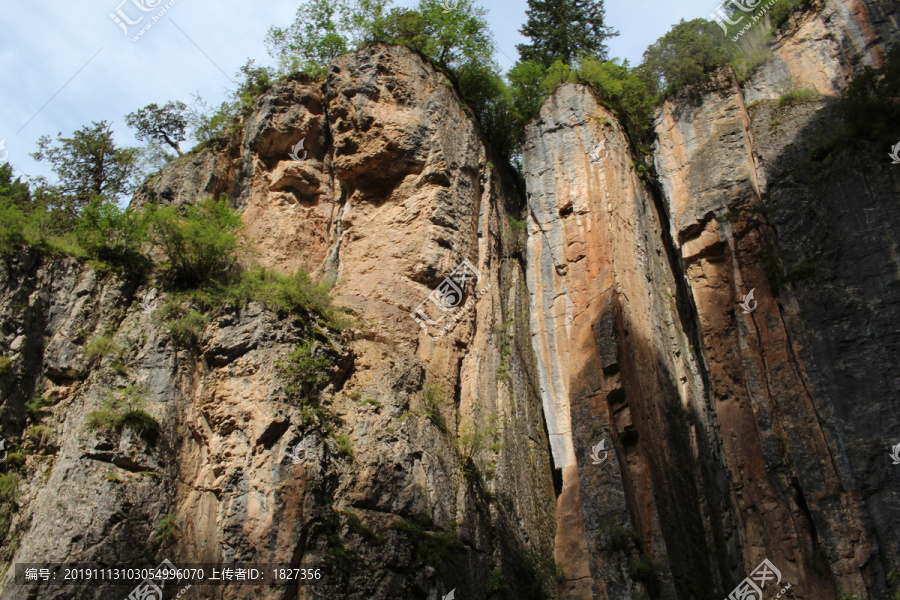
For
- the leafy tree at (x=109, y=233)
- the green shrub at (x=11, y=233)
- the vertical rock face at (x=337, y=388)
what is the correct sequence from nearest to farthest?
the vertical rock face at (x=337, y=388) < the green shrub at (x=11, y=233) < the leafy tree at (x=109, y=233)

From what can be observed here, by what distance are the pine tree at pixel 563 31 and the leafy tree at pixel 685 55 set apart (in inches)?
86.1

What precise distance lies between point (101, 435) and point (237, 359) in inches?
87.3

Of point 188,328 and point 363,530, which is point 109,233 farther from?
point 363,530

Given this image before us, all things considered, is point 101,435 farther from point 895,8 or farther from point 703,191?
point 895,8

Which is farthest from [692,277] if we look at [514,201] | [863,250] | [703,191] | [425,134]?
[425,134]

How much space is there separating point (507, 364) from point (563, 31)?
12321 mm

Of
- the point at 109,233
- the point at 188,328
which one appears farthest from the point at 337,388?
the point at 109,233

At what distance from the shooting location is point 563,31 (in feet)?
66.5

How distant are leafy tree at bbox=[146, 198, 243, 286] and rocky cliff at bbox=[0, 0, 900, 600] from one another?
0.67m

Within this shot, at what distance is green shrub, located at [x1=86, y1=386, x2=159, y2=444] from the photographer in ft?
32.1

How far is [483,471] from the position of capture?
1131 cm

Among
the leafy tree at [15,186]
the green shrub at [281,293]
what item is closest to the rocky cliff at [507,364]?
the green shrub at [281,293]

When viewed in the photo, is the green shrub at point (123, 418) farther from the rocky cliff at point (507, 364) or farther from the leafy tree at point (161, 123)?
the leafy tree at point (161, 123)

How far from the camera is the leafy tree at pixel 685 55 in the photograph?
1570cm
